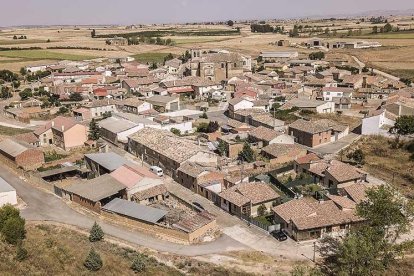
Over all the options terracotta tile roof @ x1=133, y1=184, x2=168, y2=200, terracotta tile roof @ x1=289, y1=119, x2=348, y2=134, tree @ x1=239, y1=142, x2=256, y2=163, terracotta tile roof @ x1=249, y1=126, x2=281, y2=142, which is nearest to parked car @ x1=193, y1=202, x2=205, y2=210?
terracotta tile roof @ x1=133, y1=184, x2=168, y2=200

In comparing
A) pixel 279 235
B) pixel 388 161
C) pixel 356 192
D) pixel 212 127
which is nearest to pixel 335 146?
pixel 388 161

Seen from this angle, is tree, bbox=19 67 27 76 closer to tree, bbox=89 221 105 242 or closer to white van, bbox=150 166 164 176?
white van, bbox=150 166 164 176

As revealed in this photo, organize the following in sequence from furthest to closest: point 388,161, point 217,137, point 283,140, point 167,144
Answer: point 217,137
point 283,140
point 388,161
point 167,144

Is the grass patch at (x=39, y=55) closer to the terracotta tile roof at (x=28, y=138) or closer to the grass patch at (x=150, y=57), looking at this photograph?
the grass patch at (x=150, y=57)

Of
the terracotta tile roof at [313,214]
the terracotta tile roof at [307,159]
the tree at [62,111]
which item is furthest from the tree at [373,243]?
the tree at [62,111]

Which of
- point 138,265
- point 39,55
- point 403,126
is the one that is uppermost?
point 39,55

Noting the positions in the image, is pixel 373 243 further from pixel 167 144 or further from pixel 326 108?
pixel 326 108
